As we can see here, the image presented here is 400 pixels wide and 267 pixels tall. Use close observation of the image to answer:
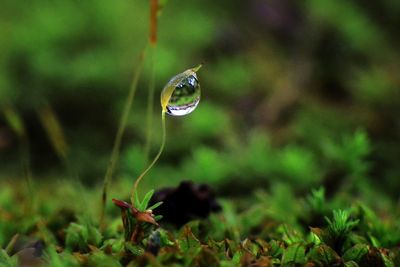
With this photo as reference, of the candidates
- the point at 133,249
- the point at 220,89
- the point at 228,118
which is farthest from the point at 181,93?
the point at 220,89

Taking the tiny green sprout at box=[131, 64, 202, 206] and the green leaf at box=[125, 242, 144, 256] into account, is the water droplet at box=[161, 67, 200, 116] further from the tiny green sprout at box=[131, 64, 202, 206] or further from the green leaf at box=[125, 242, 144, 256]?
the green leaf at box=[125, 242, 144, 256]

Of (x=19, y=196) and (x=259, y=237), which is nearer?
(x=259, y=237)

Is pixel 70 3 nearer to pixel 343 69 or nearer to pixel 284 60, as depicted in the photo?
pixel 284 60

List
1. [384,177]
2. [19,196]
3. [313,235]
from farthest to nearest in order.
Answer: [384,177], [19,196], [313,235]

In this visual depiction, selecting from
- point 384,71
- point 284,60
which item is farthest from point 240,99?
point 384,71

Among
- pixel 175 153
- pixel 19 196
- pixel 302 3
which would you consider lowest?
pixel 19 196

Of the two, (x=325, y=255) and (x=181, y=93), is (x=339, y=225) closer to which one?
(x=325, y=255)

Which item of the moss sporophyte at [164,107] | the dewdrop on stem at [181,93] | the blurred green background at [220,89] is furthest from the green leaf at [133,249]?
the blurred green background at [220,89]
